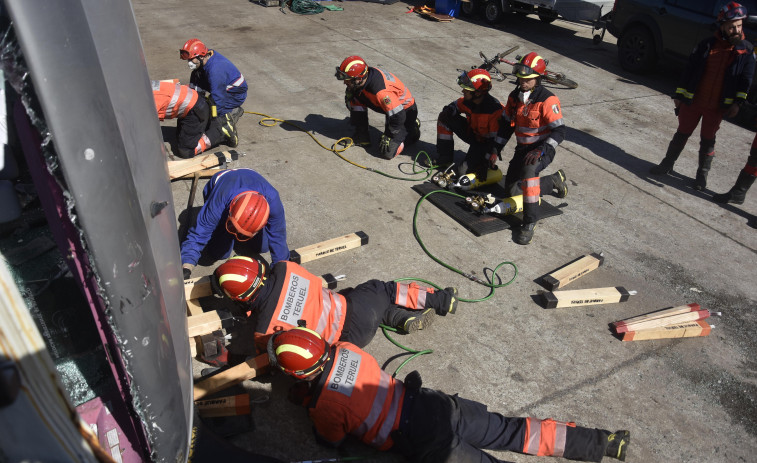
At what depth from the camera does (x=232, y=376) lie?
12.0 ft

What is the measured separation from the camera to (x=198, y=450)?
300 cm

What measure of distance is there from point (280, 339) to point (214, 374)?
0.86 m

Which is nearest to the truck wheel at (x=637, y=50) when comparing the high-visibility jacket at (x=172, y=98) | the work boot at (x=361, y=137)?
the work boot at (x=361, y=137)

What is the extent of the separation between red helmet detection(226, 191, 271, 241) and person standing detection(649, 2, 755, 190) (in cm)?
550

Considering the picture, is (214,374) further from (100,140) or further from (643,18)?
(643,18)

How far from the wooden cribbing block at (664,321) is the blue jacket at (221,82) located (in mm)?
5374

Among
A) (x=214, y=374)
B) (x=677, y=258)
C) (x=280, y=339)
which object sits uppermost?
(x=280, y=339)

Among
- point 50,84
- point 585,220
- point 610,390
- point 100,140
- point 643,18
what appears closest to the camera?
point 50,84

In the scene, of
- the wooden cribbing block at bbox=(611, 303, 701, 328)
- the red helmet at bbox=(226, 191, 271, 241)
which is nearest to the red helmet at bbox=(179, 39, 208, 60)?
the red helmet at bbox=(226, 191, 271, 241)

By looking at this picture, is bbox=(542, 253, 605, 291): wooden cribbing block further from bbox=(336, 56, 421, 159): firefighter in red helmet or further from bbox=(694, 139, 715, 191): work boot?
bbox=(336, 56, 421, 159): firefighter in red helmet

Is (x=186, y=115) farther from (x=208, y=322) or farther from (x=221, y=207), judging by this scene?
(x=208, y=322)

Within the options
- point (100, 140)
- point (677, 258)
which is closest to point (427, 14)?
point (677, 258)

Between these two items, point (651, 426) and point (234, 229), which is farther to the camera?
point (234, 229)

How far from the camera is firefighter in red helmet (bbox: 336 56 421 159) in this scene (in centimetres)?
667
